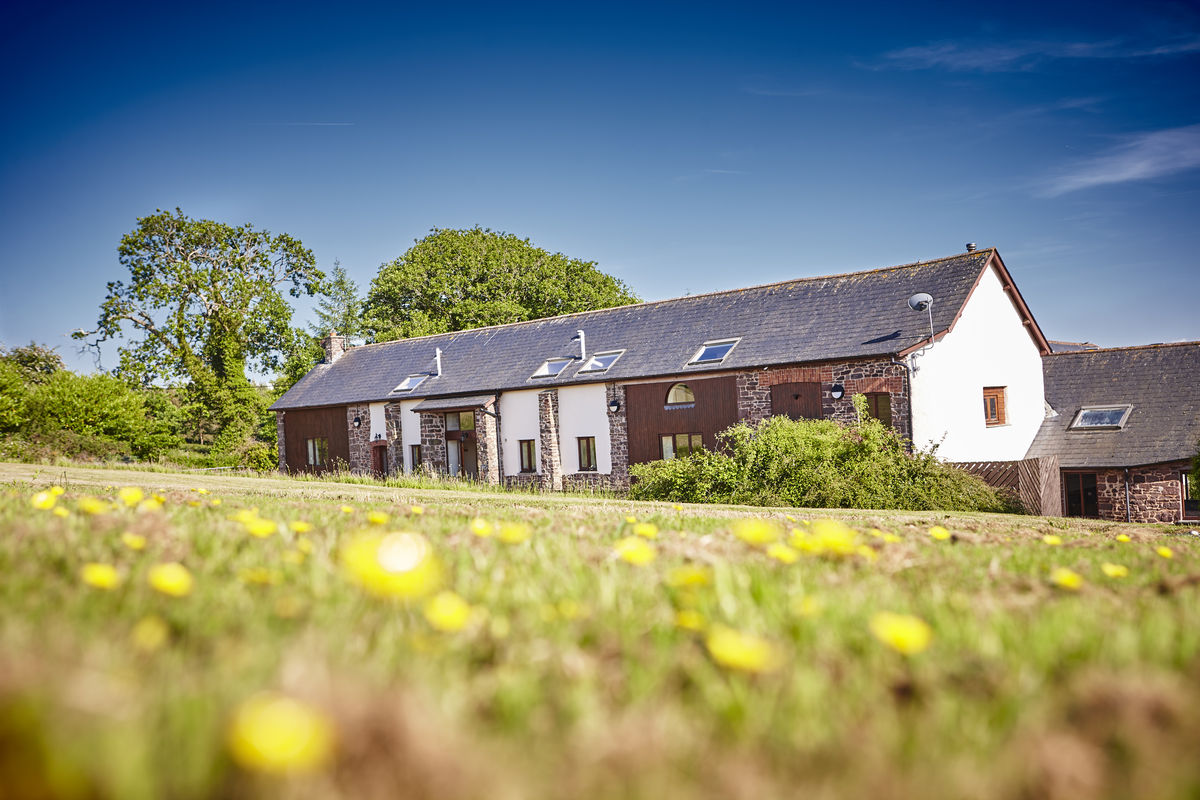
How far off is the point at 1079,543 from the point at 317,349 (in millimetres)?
47153

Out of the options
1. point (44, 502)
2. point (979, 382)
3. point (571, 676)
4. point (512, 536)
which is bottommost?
point (571, 676)

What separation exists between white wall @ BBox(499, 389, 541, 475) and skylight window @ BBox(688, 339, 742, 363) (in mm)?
6242

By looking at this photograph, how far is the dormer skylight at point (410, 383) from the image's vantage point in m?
33.5

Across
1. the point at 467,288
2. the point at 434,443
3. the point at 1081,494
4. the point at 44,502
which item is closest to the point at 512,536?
the point at 44,502

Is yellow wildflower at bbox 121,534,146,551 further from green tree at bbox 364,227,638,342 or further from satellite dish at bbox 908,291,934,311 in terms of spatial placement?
green tree at bbox 364,227,638,342

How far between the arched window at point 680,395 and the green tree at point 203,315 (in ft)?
88.5

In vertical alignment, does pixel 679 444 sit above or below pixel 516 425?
below

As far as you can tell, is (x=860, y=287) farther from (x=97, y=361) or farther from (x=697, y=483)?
(x=97, y=361)

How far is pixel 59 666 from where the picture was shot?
1924 mm

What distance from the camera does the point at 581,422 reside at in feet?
93.6

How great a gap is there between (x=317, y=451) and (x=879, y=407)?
2422cm

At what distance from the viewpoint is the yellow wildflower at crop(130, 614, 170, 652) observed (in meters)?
2.18

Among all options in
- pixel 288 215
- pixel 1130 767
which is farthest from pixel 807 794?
pixel 288 215

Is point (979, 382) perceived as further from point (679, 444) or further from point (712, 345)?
point (679, 444)
